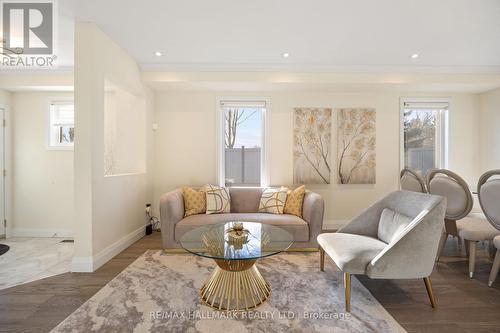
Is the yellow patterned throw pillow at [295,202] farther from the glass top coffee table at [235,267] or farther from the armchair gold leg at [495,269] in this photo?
the armchair gold leg at [495,269]

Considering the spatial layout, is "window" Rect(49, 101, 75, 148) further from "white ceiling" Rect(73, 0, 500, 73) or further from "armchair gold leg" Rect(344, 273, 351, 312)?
"armchair gold leg" Rect(344, 273, 351, 312)

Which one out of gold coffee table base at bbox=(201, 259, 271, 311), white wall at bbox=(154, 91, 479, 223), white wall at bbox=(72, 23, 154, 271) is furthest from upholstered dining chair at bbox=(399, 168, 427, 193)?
white wall at bbox=(72, 23, 154, 271)

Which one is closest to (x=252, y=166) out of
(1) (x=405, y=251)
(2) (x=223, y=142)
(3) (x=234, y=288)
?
(2) (x=223, y=142)

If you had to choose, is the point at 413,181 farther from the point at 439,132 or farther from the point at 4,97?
the point at 4,97

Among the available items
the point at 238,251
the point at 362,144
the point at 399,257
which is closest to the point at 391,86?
the point at 362,144

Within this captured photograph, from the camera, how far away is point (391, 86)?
141 inches

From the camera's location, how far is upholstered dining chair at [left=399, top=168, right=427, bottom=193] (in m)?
2.88

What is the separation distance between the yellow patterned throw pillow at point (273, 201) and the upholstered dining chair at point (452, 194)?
69.5 inches

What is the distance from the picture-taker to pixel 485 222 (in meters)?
2.56

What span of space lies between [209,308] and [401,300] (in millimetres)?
1601

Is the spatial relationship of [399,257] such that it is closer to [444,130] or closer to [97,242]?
[97,242]

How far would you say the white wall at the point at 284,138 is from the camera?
3.92 m

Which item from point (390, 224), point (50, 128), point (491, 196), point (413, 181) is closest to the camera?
point (491, 196)

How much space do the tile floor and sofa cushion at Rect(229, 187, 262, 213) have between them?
2063mm
